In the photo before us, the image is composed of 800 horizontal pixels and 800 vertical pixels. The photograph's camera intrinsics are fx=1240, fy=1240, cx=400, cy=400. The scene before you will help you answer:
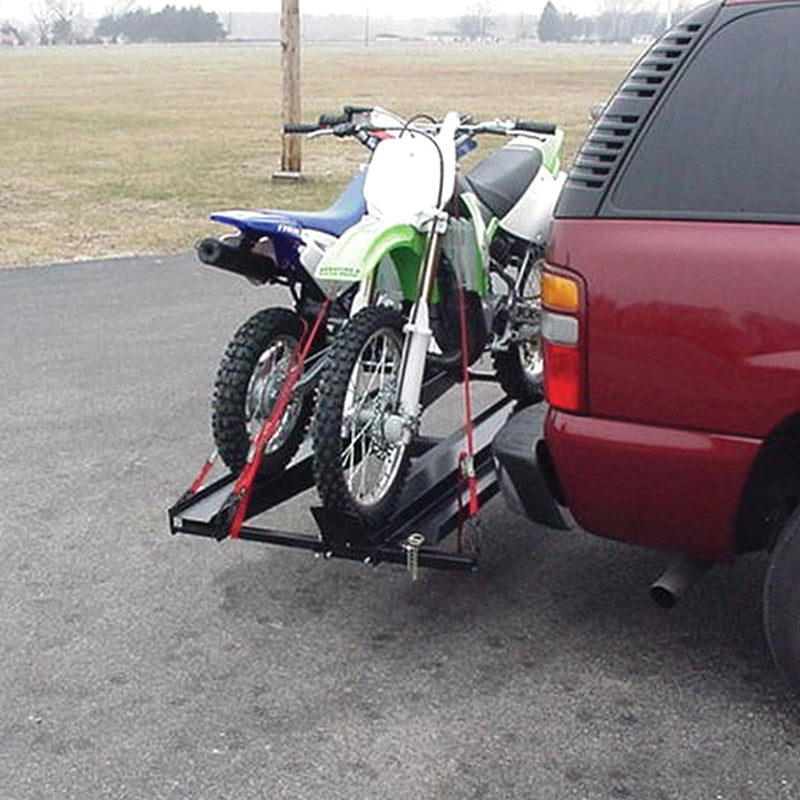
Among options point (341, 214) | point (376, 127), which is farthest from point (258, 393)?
point (376, 127)

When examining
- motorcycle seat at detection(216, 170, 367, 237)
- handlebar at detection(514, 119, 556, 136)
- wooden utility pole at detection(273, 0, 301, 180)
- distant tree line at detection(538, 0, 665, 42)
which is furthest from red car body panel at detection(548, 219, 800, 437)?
distant tree line at detection(538, 0, 665, 42)

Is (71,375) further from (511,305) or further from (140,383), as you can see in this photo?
(511,305)

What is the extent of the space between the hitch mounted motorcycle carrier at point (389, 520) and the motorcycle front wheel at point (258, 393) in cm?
9

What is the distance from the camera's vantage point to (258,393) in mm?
4383

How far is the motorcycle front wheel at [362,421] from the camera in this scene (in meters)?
3.81

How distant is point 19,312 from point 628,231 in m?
6.19

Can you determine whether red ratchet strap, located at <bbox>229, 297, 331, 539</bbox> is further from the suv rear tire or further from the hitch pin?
the suv rear tire

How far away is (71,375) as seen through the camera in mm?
6812

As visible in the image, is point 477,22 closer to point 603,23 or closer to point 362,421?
point 603,23

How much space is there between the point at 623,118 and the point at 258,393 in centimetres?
170

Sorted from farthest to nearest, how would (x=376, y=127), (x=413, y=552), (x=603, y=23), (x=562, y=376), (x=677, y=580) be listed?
(x=603, y=23), (x=376, y=127), (x=413, y=552), (x=677, y=580), (x=562, y=376)

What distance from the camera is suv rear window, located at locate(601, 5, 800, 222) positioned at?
122 inches

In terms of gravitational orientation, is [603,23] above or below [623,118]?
below

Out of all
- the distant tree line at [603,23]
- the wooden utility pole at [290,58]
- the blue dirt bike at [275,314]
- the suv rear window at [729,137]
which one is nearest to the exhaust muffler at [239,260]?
the blue dirt bike at [275,314]
